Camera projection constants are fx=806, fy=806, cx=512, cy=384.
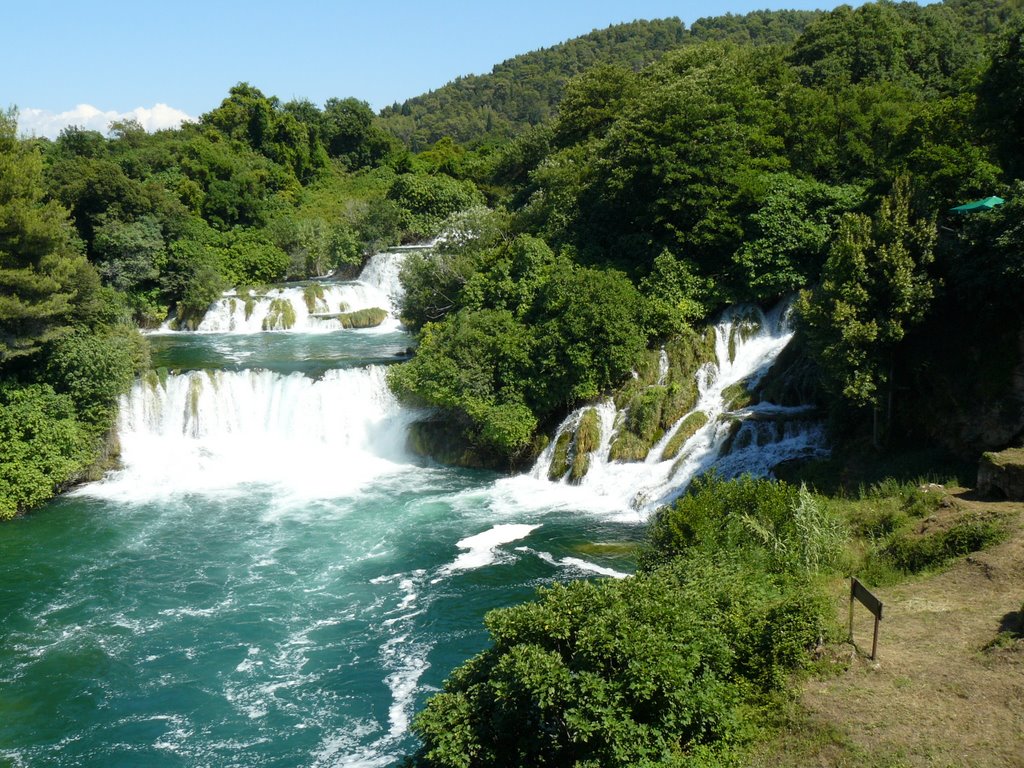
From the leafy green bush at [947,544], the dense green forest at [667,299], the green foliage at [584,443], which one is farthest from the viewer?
the green foliage at [584,443]

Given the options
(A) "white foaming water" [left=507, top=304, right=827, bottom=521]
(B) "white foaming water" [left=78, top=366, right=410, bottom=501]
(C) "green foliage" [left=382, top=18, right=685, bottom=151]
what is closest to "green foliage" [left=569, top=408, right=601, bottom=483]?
(A) "white foaming water" [left=507, top=304, right=827, bottom=521]

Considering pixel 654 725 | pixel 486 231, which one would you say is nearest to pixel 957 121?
pixel 486 231

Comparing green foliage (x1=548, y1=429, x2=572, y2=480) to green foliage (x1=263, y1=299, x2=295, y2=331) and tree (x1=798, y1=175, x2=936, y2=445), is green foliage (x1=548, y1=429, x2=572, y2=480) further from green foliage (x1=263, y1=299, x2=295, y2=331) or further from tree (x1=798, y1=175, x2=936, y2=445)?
green foliage (x1=263, y1=299, x2=295, y2=331)

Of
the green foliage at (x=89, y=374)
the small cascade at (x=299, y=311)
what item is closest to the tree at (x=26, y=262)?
the green foliage at (x=89, y=374)

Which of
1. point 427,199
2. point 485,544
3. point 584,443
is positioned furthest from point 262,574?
point 427,199

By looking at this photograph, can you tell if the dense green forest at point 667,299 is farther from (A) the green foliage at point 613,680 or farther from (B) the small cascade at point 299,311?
(B) the small cascade at point 299,311

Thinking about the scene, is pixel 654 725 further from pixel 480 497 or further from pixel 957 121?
pixel 957 121
